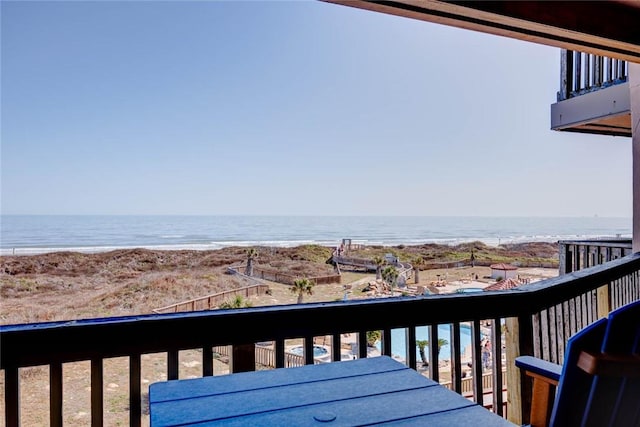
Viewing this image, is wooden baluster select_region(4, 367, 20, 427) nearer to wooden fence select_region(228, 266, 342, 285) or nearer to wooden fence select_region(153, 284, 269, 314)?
wooden fence select_region(153, 284, 269, 314)

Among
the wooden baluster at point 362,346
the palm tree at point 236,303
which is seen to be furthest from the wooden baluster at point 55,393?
the palm tree at point 236,303

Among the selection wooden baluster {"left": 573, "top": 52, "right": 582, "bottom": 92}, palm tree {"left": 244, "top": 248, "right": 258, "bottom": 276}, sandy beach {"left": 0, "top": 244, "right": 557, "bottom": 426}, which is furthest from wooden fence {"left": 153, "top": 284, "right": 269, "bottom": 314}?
wooden baluster {"left": 573, "top": 52, "right": 582, "bottom": 92}

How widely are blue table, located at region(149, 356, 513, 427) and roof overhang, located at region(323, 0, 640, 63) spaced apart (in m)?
1.26

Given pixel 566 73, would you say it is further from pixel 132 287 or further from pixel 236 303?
pixel 132 287

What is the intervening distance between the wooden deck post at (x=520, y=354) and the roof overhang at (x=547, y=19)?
1275 mm

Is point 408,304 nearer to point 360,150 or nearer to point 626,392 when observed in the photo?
point 626,392

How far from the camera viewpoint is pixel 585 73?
479cm

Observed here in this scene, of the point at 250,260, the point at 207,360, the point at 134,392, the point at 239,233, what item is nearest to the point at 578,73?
the point at 207,360

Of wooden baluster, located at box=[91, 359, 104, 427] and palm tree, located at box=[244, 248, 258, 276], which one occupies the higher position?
wooden baluster, located at box=[91, 359, 104, 427]

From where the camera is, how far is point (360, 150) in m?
34.8

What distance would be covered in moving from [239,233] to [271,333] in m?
29.5

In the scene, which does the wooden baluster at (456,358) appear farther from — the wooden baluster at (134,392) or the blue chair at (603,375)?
the wooden baluster at (134,392)

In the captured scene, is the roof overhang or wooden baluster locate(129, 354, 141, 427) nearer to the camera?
wooden baluster locate(129, 354, 141, 427)

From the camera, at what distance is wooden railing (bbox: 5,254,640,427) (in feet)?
3.79
